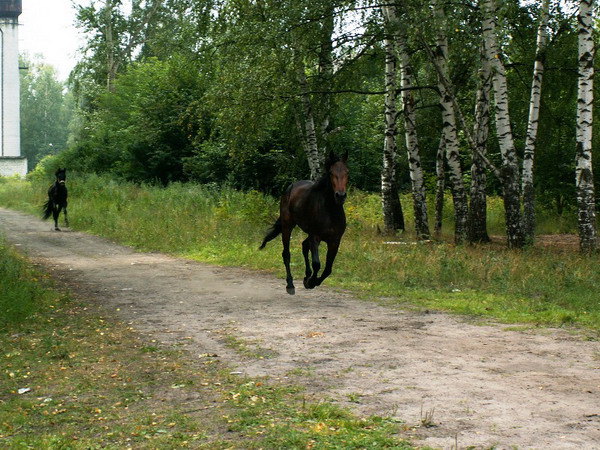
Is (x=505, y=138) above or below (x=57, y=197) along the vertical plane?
above

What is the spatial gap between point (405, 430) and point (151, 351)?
162 inches

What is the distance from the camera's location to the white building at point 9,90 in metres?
69.6

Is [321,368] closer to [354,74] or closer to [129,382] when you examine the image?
[129,382]

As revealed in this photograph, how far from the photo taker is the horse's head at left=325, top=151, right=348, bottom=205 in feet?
32.6

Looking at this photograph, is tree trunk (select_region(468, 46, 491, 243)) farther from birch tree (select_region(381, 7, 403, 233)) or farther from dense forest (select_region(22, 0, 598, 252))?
birch tree (select_region(381, 7, 403, 233))

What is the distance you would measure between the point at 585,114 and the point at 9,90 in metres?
61.8

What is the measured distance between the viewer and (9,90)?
2744 inches

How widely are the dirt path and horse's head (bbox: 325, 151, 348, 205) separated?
5.67ft

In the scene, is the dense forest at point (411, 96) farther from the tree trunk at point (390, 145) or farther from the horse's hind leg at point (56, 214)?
the horse's hind leg at point (56, 214)

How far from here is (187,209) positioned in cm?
2775

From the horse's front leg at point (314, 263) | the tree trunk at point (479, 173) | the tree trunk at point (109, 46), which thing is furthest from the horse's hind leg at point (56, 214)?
the tree trunk at point (109, 46)

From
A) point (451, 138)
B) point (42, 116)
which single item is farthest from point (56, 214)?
point (42, 116)

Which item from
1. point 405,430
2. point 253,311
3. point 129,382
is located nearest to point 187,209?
point 253,311

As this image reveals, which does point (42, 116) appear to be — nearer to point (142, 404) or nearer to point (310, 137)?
point (310, 137)
